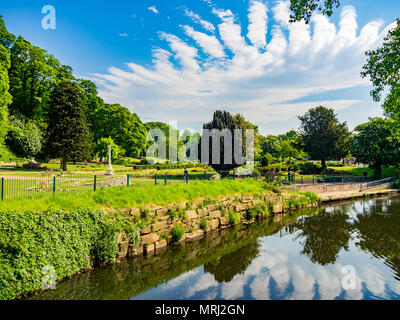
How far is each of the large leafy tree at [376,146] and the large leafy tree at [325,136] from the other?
4910 mm

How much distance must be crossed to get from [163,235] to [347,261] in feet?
27.0

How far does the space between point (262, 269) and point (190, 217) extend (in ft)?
17.5

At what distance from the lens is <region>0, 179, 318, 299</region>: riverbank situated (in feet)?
23.4

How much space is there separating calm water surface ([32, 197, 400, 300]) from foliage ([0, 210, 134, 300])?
0.57 m

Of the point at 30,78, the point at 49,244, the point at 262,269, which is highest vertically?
the point at 30,78

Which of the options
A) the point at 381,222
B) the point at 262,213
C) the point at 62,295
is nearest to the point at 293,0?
the point at 62,295

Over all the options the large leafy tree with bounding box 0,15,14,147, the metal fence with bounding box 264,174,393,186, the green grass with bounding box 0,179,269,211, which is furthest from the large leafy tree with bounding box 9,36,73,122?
the metal fence with bounding box 264,174,393,186

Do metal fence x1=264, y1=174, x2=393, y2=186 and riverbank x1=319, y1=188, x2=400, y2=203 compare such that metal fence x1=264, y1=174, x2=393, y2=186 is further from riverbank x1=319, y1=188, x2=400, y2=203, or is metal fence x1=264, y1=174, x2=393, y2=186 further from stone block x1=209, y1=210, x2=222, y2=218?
stone block x1=209, y1=210, x2=222, y2=218

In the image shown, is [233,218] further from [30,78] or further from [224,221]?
[30,78]

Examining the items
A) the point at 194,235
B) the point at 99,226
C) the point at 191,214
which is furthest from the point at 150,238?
the point at 191,214

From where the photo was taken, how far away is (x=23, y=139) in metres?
29.8

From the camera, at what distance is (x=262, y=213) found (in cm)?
1867

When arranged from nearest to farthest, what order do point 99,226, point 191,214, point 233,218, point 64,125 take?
point 99,226 < point 191,214 < point 233,218 < point 64,125

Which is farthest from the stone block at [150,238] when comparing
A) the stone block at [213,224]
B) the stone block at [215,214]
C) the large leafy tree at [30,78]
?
the large leafy tree at [30,78]
